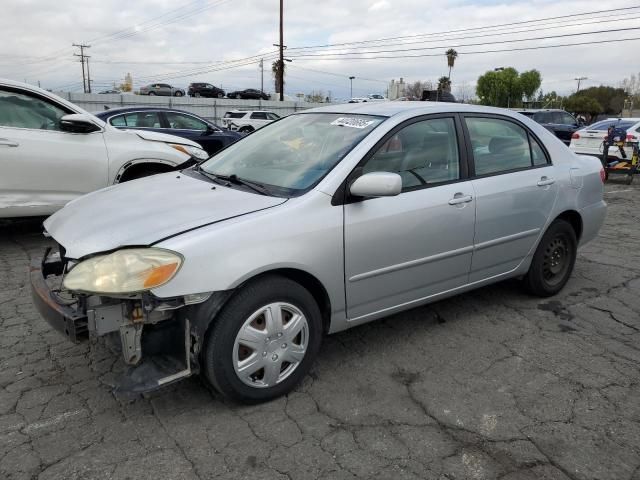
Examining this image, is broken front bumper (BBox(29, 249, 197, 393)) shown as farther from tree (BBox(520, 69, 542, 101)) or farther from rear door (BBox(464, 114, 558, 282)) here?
tree (BBox(520, 69, 542, 101))

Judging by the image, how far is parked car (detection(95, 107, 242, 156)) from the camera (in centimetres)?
1029

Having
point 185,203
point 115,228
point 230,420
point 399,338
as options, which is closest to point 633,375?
point 399,338

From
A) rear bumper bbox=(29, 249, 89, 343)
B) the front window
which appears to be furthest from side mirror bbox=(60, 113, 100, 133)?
rear bumper bbox=(29, 249, 89, 343)

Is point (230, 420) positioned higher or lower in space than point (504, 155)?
lower

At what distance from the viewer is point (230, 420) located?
2732 millimetres

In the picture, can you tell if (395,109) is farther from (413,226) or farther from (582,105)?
(582,105)

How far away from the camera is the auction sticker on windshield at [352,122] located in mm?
3449

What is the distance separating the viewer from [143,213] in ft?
9.39

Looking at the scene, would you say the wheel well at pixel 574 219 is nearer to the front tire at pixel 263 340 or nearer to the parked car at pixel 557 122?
the front tire at pixel 263 340

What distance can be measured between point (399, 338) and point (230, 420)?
57.9 inches

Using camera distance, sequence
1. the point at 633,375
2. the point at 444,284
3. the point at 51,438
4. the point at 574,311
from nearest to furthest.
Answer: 1. the point at 51,438
2. the point at 633,375
3. the point at 444,284
4. the point at 574,311

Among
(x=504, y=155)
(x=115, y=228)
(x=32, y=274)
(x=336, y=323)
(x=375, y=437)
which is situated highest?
(x=504, y=155)

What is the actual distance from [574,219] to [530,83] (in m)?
76.9

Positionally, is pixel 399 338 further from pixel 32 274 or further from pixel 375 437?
pixel 32 274
